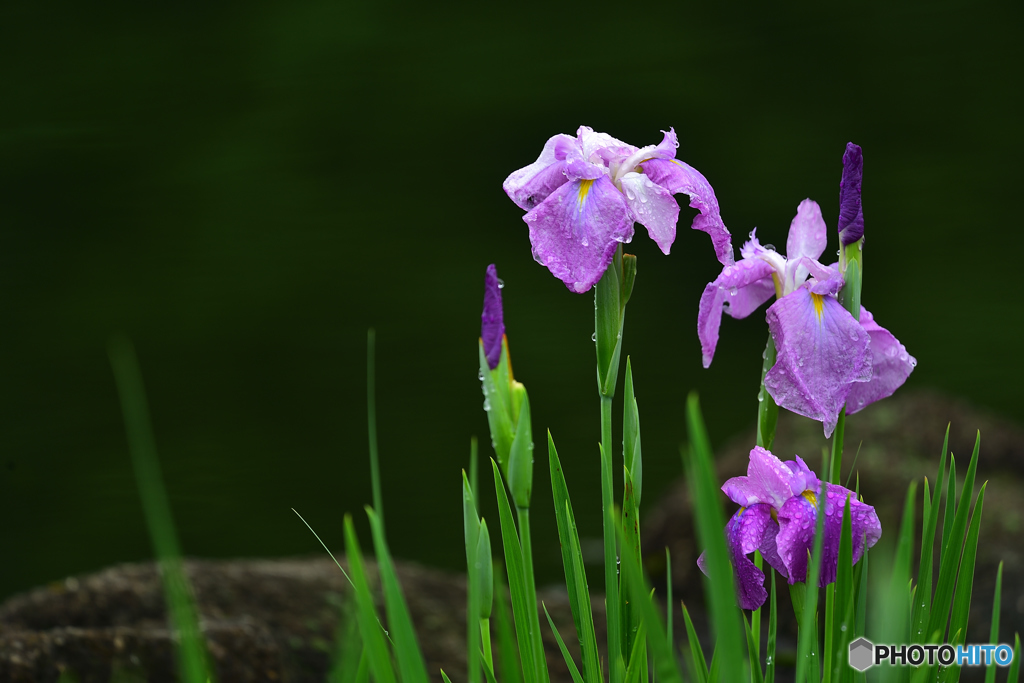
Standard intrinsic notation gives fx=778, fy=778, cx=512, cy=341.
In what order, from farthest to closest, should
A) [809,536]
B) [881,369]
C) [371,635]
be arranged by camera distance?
[881,369], [809,536], [371,635]

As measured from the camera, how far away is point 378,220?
2.43 m

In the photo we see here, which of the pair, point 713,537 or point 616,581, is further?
point 616,581

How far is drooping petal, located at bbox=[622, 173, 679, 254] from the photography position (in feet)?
2.18

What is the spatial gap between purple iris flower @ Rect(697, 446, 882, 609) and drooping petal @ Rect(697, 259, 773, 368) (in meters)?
0.11

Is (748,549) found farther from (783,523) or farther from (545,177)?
(545,177)

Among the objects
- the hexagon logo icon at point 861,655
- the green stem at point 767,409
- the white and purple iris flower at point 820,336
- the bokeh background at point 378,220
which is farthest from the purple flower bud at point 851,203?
the bokeh background at point 378,220

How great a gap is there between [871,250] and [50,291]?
2.56m

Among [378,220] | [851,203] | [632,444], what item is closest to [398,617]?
[632,444]

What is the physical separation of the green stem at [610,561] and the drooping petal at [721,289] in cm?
11

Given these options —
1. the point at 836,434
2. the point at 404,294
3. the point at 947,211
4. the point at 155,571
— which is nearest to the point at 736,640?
the point at 836,434

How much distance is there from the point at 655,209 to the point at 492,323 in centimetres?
17

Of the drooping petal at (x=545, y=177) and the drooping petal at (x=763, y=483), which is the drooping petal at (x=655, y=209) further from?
the drooping petal at (x=763, y=483)

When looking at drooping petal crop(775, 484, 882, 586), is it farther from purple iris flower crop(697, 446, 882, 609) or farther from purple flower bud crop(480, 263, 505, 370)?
purple flower bud crop(480, 263, 505, 370)

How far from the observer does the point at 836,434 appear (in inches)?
25.7
